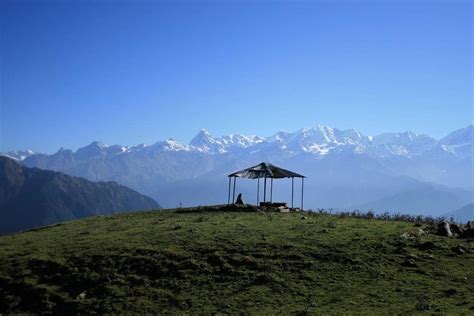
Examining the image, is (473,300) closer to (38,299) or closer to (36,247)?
(38,299)

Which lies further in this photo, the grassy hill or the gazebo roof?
the gazebo roof

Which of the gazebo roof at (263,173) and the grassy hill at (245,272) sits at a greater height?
the gazebo roof at (263,173)

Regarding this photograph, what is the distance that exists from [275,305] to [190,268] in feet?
21.0

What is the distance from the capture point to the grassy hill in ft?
70.7

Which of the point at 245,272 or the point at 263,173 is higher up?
the point at 263,173

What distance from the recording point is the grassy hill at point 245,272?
2156 centimetres

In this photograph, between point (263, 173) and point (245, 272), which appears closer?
point (245, 272)

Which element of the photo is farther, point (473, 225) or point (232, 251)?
point (473, 225)

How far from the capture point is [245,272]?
2489 centimetres

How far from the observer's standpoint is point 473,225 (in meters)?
31.4

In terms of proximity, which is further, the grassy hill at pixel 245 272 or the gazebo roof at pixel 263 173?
the gazebo roof at pixel 263 173

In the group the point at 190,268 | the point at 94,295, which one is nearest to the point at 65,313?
the point at 94,295

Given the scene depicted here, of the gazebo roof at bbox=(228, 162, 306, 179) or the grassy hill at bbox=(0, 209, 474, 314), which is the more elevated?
the gazebo roof at bbox=(228, 162, 306, 179)

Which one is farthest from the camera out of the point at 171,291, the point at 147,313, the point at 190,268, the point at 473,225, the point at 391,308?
the point at 473,225
